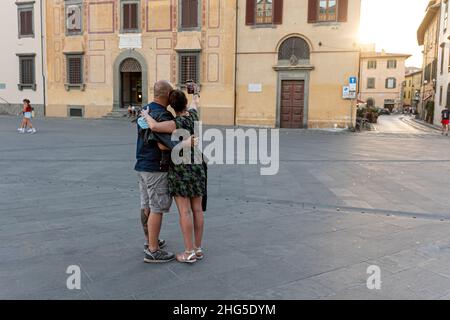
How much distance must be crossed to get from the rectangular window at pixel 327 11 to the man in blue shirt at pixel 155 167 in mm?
21472

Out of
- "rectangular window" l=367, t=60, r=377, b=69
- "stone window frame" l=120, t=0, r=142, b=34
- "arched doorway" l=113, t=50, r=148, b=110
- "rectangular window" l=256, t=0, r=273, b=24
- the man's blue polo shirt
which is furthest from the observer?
"rectangular window" l=367, t=60, r=377, b=69

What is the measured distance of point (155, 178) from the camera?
412 cm

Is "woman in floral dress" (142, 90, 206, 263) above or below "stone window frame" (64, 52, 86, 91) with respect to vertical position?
below

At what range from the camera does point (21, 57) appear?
3030cm

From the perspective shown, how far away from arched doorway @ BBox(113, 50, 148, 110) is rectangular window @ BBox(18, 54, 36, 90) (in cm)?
659

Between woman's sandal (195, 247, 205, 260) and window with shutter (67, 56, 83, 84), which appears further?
window with shutter (67, 56, 83, 84)

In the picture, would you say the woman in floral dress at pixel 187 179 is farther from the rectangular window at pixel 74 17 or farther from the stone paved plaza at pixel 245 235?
the rectangular window at pixel 74 17

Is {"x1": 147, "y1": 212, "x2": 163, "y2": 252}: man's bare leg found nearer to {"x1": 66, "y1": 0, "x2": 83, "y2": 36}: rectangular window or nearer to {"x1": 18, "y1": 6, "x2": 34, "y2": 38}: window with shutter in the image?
{"x1": 66, "y1": 0, "x2": 83, "y2": 36}: rectangular window

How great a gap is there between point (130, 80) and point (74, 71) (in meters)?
3.61

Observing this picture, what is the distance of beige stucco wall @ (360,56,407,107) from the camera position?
73.5 m

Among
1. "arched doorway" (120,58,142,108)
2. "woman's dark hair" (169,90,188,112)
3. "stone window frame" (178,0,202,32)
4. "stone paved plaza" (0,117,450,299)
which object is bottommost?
"stone paved plaza" (0,117,450,299)

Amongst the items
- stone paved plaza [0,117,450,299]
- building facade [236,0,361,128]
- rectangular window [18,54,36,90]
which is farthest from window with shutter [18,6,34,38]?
stone paved plaza [0,117,450,299]

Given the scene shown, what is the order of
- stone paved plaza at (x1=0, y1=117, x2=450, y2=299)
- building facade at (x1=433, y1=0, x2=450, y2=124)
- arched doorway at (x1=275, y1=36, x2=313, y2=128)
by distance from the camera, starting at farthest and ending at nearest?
1. building facade at (x1=433, y1=0, x2=450, y2=124)
2. arched doorway at (x1=275, y1=36, x2=313, y2=128)
3. stone paved plaza at (x1=0, y1=117, x2=450, y2=299)

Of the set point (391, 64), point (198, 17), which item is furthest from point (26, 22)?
point (391, 64)
